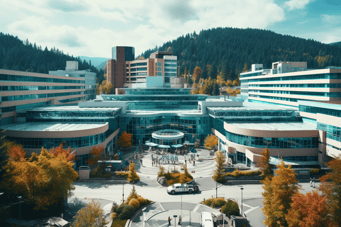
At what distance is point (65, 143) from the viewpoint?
184 ft

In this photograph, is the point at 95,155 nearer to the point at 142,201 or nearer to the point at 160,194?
the point at 160,194

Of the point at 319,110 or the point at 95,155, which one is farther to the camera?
the point at 319,110

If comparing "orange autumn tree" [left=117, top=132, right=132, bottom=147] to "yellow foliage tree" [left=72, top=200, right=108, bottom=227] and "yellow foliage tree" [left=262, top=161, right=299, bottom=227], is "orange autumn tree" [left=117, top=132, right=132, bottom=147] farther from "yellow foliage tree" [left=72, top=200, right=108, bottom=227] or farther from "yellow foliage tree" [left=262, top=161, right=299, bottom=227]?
"yellow foliage tree" [left=262, top=161, right=299, bottom=227]

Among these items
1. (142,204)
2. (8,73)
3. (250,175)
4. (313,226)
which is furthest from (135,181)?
(8,73)

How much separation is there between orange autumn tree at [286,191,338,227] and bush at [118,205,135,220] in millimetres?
20390

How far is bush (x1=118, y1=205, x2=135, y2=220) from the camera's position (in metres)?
35.0

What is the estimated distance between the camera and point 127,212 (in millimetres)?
35312

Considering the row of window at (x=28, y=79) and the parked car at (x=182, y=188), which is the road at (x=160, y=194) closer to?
the parked car at (x=182, y=188)

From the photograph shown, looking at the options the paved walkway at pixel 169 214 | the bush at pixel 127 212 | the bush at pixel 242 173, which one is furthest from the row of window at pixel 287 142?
the bush at pixel 127 212

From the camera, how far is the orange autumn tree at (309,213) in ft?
82.5

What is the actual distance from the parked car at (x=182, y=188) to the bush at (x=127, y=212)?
1019 cm

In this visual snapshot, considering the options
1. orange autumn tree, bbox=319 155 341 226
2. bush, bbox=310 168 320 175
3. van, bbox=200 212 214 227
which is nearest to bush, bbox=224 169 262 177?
bush, bbox=310 168 320 175

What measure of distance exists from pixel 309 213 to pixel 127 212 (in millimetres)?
22812

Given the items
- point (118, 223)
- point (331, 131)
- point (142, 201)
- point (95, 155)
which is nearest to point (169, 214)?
point (142, 201)
